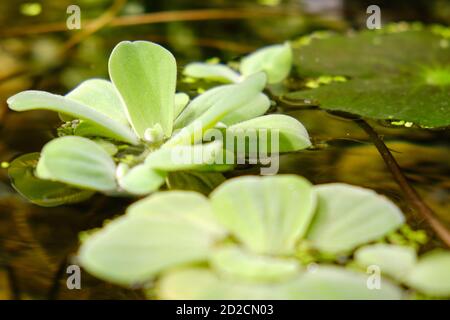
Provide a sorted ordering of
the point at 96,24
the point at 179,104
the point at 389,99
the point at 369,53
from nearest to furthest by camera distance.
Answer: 1. the point at 179,104
2. the point at 389,99
3. the point at 369,53
4. the point at 96,24

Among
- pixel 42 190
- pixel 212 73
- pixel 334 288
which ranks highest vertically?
pixel 212 73

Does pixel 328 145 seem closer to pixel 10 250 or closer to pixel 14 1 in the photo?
pixel 10 250

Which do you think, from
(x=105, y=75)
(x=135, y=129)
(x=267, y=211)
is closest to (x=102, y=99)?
(x=135, y=129)

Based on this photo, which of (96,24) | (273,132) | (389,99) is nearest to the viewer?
(273,132)

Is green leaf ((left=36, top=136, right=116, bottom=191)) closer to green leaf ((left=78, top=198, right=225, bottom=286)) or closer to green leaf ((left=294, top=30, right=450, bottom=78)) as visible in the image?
green leaf ((left=78, top=198, right=225, bottom=286))

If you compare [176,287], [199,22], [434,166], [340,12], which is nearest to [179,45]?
[199,22]

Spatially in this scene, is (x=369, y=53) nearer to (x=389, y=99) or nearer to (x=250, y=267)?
(x=389, y=99)

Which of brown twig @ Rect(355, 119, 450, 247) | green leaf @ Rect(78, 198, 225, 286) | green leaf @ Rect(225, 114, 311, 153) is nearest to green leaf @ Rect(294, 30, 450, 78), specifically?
brown twig @ Rect(355, 119, 450, 247)
